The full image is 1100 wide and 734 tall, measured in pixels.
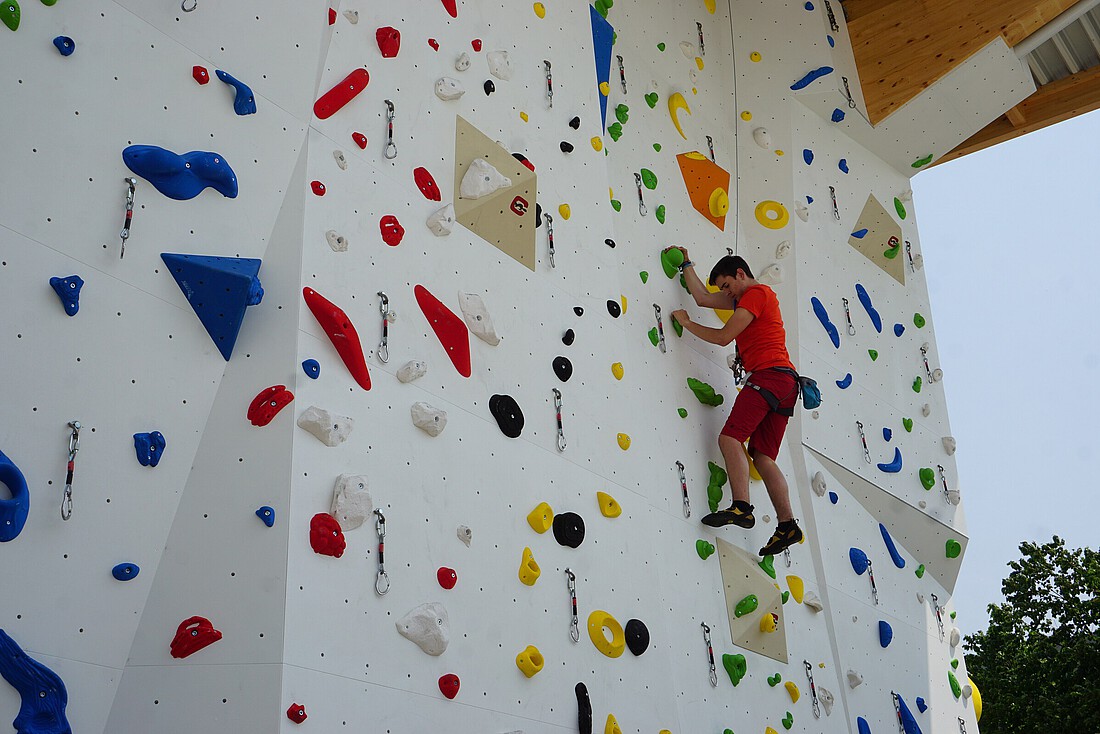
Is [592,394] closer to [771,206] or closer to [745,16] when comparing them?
[771,206]

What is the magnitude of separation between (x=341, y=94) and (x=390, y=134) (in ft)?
0.62

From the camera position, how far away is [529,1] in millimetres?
3736

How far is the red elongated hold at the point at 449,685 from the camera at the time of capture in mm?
2410

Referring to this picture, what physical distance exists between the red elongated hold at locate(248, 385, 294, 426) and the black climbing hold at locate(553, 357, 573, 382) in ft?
3.47

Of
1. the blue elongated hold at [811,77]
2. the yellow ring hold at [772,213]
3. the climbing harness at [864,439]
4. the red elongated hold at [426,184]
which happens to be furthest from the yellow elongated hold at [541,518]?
the blue elongated hold at [811,77]

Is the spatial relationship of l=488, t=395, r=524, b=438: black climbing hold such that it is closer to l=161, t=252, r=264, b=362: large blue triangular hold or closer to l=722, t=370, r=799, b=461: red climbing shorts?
l=161, t=252, r=264, b=362: large blue triangular hold

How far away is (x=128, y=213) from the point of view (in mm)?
2205

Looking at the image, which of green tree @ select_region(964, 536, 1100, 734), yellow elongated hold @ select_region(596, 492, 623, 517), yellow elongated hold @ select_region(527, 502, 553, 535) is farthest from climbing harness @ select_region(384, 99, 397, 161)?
green tree @ select_region(964, 536, 1100, 734)

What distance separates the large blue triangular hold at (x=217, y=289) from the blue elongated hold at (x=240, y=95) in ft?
1.37

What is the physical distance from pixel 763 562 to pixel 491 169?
1.75 metres

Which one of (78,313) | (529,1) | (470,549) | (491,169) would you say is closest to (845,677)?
(470,549)

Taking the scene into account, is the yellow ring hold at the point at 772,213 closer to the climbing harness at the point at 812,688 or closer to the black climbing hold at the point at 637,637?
the climbing harness at the point at 812,688

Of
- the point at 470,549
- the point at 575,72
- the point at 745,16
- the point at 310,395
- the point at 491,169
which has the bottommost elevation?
the point at 470,549

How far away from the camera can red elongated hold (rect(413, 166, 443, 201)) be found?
294cm
